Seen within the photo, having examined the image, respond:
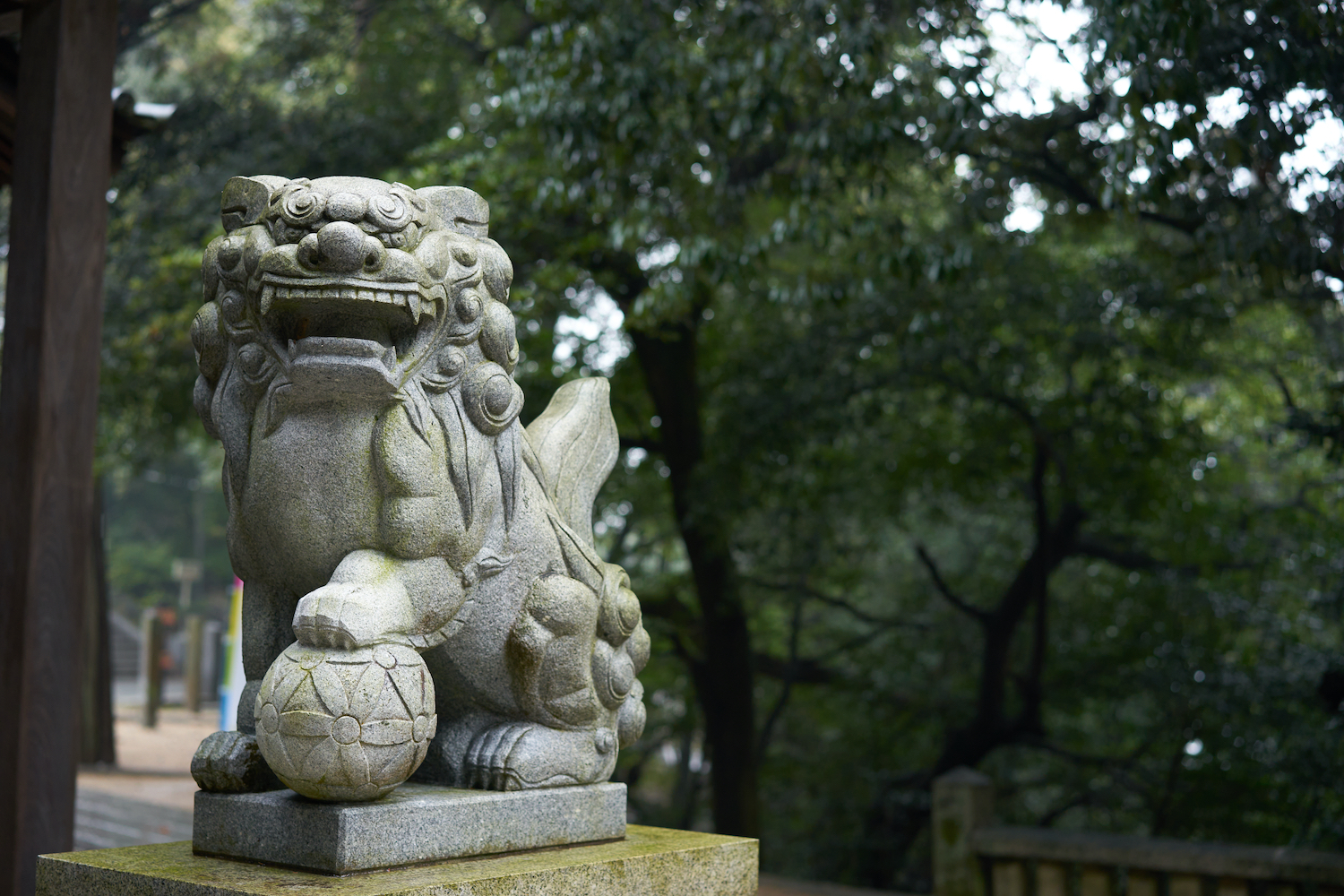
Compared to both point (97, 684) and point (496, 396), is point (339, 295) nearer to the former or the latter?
point (496, 396)

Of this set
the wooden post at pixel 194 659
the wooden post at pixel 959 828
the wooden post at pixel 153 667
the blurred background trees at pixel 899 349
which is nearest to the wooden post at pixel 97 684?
the blurred background trees at pixel 899 349

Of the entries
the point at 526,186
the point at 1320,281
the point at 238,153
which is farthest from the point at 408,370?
the point at 238,153

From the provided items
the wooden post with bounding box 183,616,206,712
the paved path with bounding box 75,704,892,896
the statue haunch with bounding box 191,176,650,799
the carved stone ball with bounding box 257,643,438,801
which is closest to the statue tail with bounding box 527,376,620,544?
the statue haunch with bounding box 191,176,650,799

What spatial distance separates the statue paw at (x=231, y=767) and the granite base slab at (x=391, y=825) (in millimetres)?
29

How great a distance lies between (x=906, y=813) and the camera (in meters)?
8.31

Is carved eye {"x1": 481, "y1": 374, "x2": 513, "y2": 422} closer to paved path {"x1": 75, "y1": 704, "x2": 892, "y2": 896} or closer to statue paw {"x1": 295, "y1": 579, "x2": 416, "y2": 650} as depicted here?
statue paw {"x1": 295, "y1": 579, "x2": 416, "y2": 650}

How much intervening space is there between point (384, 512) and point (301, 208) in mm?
574

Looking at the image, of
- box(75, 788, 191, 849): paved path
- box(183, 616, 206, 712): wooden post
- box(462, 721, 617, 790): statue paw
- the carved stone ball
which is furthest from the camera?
box(183, 616, 206, 712): wooden post

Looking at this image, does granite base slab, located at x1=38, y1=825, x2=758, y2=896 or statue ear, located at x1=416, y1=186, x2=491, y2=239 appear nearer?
granite base slab, located at x1=38, y1=825, x2=758, y2=896

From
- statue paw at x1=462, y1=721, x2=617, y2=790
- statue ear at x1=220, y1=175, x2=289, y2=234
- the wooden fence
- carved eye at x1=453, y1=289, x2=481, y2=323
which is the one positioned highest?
statue ear at x1=220, y1=175, x2=289, y2=234

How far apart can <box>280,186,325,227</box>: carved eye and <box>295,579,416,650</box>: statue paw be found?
2.16 ft

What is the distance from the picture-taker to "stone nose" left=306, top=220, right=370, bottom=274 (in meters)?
2.16

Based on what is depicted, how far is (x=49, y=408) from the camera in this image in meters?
3.73

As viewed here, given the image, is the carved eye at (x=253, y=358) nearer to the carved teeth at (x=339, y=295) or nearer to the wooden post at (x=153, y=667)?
the carved teeth at (x=339, y=295)
